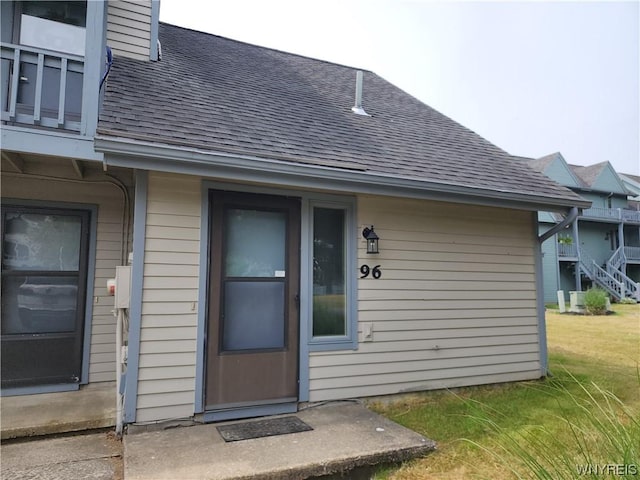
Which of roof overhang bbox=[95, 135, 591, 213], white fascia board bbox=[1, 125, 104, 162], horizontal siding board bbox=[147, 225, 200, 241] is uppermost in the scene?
white fascia board bbox=[1, 125, 104, 162]

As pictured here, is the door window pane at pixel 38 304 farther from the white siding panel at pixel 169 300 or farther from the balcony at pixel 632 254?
the balcony at pixel 632 254

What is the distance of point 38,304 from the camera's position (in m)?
4.05

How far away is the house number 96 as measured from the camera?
3.97m

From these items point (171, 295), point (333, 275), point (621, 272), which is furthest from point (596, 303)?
point (171, 295)

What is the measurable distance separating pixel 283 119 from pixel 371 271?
2.00m

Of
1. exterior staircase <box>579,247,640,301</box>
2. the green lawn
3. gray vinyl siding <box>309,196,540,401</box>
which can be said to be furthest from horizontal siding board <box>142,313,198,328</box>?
exterior staircase <box>579,247,640,301</box>

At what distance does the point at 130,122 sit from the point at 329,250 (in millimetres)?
2122

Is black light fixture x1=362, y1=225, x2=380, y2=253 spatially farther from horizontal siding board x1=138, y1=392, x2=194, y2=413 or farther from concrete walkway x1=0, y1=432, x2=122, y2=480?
concrete walkway x1=0, y1=432, x2=122, y2=480

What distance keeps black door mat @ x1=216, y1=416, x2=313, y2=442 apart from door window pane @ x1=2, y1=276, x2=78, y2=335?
89.7 inches

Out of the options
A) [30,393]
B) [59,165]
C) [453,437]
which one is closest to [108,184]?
[59,165]

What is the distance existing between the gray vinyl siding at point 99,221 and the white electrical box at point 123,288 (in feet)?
4.31

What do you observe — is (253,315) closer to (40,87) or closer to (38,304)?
(38,304)

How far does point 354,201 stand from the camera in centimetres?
399

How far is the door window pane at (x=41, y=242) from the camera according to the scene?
4.00m
